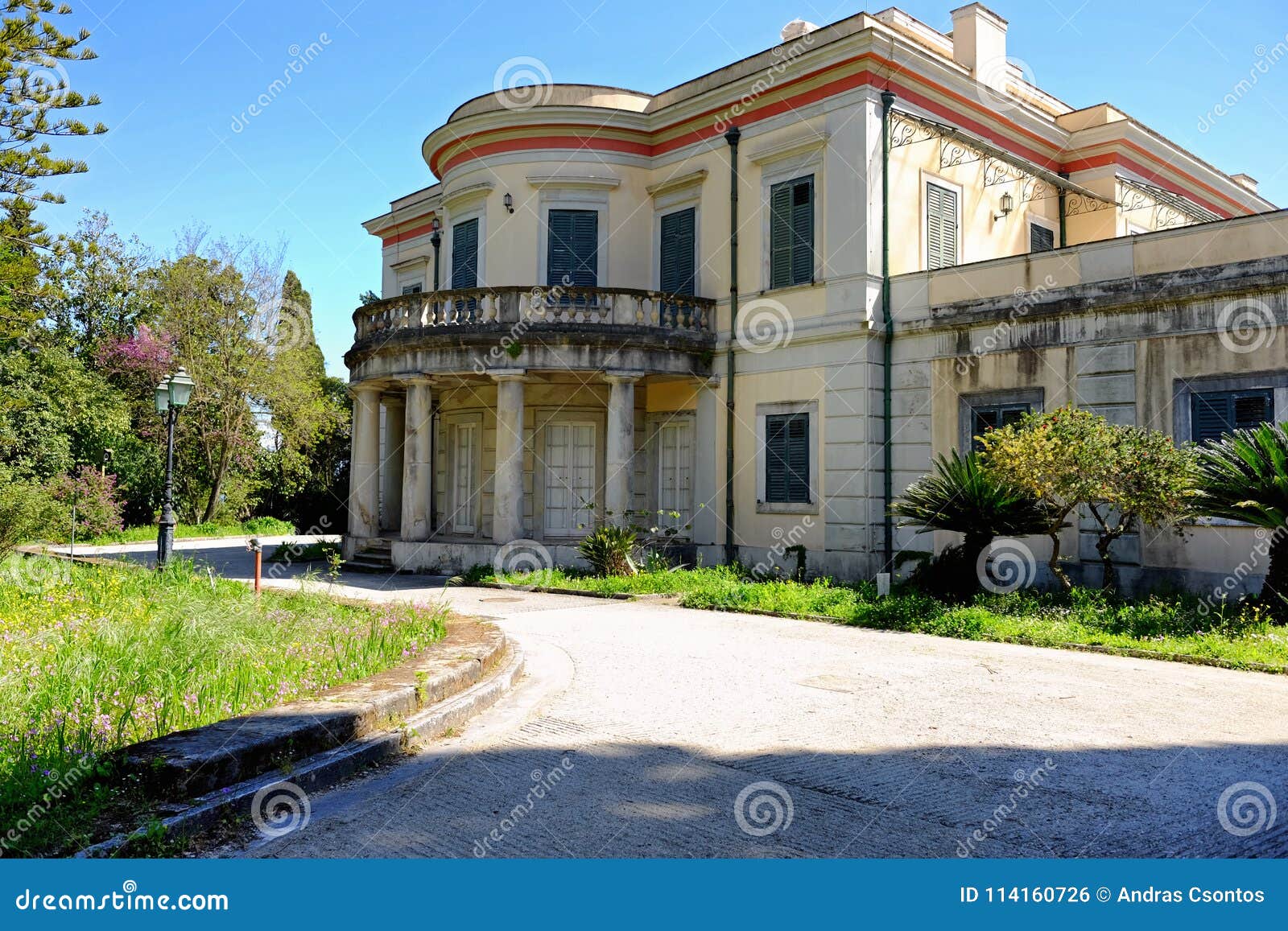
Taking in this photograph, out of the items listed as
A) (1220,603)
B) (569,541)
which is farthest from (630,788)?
(569,541)

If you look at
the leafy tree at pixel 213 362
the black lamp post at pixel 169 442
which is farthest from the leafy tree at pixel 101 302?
the black lamp post at pixel 169 442

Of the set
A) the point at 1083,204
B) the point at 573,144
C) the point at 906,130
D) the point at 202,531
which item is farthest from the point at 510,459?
the point at 202,531

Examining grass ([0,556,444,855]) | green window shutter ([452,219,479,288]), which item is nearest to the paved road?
grass ([0,556,444,855])

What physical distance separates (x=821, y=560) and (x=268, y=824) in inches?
490

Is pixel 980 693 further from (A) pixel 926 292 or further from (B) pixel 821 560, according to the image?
(A) pixel 926 292

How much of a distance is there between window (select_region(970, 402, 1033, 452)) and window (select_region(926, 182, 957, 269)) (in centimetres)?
342

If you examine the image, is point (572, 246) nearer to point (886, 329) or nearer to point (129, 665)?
point (886, 329)

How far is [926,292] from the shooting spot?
15.5 m

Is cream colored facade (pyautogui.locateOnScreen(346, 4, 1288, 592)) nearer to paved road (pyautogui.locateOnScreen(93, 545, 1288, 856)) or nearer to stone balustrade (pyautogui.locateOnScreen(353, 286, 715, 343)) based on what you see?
stone balustrade (pyautogui.locateOnScreen(353, 286, 715, 343))

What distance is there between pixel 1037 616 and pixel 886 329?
6078 millimetres

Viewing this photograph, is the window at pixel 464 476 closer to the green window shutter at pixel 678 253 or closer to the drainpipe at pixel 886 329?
the green window shutter at pixel 678 253

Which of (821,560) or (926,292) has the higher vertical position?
Result: (926,292)

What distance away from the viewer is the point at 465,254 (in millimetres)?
20516

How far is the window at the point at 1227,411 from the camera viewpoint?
38.8 feet
